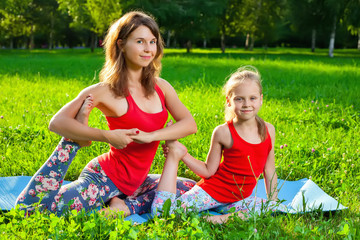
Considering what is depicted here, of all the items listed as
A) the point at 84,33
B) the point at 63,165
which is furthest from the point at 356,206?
the point at 84,33

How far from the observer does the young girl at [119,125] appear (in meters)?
3.05

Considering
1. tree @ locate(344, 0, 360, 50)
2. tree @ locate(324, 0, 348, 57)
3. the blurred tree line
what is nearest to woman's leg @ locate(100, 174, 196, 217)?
the blurred tree line

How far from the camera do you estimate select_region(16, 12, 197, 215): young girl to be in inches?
120

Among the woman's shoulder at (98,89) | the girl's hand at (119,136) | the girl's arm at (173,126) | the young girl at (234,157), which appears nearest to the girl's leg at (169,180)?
the young girl at (234,157)

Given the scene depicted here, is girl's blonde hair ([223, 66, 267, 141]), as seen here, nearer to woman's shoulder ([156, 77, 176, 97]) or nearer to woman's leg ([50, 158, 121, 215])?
woman's shoulder ([156, 77, 176, 97])

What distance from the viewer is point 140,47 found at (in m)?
3.20

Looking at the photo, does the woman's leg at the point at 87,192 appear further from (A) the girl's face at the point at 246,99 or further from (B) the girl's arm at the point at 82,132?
(A) the girl's face at the point at 246,99

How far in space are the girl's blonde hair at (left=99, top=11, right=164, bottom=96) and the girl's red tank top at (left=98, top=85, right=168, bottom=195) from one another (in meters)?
0.12

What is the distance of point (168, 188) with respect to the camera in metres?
3.31

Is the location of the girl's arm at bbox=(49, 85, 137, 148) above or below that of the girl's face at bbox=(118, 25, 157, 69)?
below

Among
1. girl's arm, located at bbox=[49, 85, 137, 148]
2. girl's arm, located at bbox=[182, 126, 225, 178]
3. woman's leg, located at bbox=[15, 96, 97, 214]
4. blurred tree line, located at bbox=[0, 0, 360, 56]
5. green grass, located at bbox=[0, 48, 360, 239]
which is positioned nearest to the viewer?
green grass, located at bbox=[0, 48, 360, 239]

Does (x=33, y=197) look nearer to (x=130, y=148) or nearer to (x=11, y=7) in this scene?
(x=130, y=148)

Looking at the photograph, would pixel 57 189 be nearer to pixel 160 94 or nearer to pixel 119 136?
pixel 119 136

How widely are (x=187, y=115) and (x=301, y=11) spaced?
26.3 m
